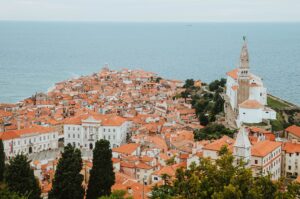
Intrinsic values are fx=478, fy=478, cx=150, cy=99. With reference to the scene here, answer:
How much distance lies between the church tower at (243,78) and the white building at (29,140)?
1771 cm

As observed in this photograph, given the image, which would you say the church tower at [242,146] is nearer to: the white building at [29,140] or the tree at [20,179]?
the tree at [20,179]

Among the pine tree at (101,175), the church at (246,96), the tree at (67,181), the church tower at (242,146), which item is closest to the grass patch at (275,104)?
the church at (246,96)

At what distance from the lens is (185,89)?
64.5 metres

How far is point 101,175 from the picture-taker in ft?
81.9

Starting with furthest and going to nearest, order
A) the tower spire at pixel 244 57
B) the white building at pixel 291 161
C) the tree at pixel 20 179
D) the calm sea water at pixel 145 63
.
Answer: the calm sea water at pixel 145 63 → the tower spire at pixel 244 57 → the white building at pixel 291 161 → the tree at pixel 20 179

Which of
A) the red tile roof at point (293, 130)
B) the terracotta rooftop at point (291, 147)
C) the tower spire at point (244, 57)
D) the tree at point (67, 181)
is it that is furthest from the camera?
the tower spire at point (244, 57)

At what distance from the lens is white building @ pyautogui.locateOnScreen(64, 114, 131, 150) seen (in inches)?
1661

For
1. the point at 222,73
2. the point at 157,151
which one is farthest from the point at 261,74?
the point at 157,151

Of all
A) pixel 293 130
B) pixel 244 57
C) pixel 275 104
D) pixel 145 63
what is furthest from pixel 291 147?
pixel 145 63

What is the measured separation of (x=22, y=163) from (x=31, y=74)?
7729cm

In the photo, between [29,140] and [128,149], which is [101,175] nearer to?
[128,149]

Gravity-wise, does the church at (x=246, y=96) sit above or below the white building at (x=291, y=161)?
above

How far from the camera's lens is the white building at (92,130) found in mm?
42188

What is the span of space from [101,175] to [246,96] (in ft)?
80.4
